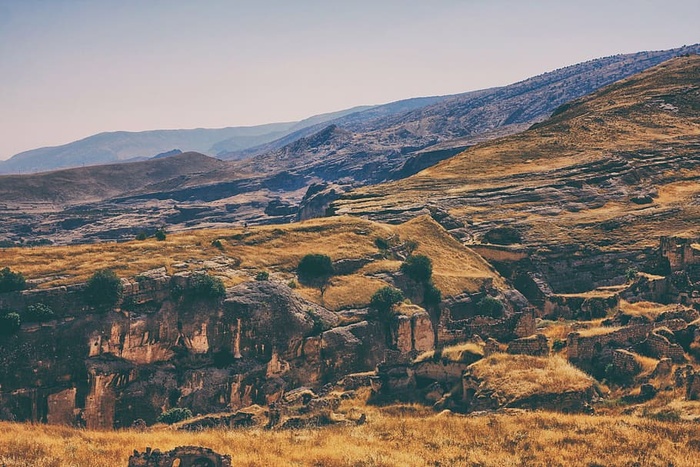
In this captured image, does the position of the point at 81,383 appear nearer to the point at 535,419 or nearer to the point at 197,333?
the point at 197,333

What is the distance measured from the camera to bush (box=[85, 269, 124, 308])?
5375cm

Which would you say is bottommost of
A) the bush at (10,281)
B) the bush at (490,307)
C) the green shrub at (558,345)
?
the bush at (490,307)

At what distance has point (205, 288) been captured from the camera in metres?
57.0

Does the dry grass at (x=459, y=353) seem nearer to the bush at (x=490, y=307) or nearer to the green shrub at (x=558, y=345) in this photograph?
the green shrub at (x=558, y=345)

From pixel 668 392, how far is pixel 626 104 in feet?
354

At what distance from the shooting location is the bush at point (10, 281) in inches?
2060

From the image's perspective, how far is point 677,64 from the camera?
149 metres

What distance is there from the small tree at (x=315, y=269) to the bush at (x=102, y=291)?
55.6 feet

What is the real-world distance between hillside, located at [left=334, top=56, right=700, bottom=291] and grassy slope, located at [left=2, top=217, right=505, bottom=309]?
9287mm

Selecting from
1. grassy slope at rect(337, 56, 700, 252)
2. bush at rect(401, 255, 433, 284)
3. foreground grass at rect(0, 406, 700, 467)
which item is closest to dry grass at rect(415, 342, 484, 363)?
foreground grass at rect(0, 406, 700, 467)

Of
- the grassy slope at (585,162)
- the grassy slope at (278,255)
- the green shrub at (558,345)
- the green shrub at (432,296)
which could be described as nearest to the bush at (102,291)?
the grassy slope at (278,255)

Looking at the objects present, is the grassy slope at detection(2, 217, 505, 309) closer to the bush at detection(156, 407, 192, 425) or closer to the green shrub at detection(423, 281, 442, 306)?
the green shrub at detection(423, 281, 442, 306)

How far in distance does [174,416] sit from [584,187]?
237 ft

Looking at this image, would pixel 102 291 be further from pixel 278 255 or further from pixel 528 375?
pixel 528 375
